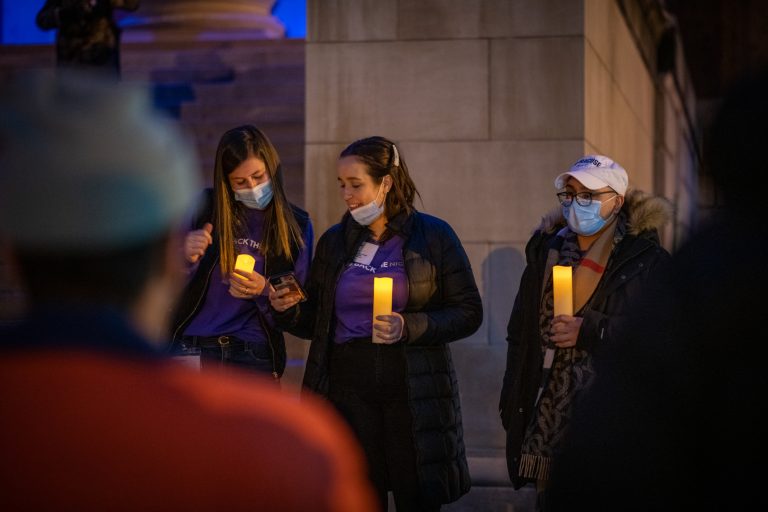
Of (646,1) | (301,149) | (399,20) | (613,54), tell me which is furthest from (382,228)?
(646,1)

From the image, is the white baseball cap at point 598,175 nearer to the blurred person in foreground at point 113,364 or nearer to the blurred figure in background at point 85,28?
the blurred person in foreground at point 113,364

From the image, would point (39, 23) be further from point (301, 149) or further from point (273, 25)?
point (273, 25)

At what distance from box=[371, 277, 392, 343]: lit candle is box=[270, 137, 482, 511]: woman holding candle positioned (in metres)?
0.23

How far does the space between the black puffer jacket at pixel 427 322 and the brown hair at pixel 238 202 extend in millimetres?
210

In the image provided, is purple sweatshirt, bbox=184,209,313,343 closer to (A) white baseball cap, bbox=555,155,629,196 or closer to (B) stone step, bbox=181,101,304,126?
(A) white baseball cap, bbox=555,155,629,196

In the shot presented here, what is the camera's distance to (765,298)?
2084 mm

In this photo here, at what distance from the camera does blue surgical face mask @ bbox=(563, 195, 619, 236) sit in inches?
216

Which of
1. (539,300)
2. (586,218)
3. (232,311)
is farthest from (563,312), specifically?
(232,311)

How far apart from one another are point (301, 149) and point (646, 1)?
4.32m

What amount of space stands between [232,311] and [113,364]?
12.9ft

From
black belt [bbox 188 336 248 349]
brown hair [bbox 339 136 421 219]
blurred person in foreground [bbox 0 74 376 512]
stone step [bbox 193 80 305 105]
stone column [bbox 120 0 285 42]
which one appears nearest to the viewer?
blurred person in foreground [bbox 0 74 376 512]

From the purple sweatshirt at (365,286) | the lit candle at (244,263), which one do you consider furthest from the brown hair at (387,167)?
the lit candle at (244,263)

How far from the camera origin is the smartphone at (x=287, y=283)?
521 centimetres

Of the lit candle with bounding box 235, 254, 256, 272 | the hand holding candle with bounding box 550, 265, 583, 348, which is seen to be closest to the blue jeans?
the lit candle with bounding box 235, 254, 256, 272
